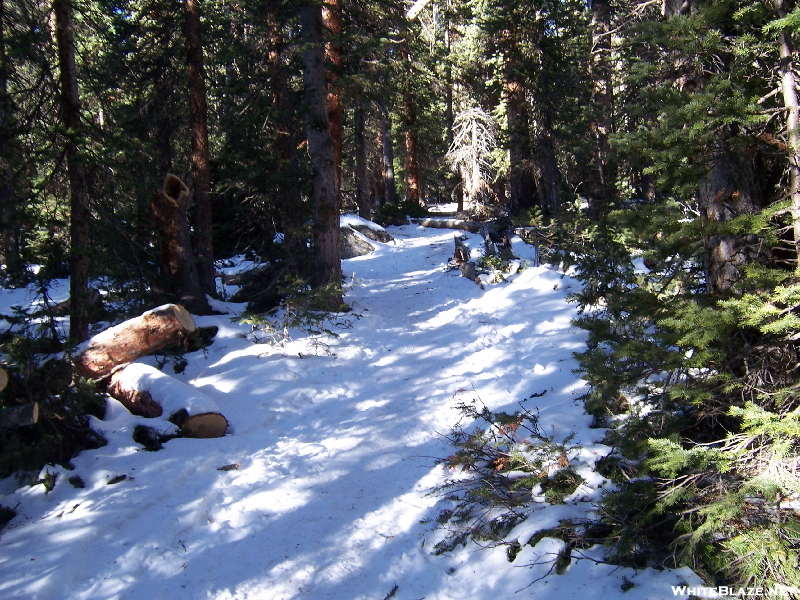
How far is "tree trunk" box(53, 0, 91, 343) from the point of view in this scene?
7555 mm

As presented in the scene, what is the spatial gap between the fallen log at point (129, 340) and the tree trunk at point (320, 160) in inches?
152

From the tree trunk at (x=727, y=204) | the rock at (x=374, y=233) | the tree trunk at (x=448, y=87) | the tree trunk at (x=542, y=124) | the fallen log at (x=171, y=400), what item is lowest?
the fallen log at (x=171, y=400)

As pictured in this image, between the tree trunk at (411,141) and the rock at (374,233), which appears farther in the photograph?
the tree trunk at (411,141)

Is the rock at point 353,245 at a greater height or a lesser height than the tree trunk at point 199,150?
lesser

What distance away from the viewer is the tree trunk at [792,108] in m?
3.64

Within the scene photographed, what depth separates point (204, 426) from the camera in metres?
6.59

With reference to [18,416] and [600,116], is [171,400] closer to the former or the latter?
[18,416]

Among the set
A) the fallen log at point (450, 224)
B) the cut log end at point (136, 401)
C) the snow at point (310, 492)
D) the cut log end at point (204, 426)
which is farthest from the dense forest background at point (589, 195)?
the fallen log at point (450, 224)

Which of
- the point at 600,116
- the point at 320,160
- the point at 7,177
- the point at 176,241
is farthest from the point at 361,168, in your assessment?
the point at 7,177

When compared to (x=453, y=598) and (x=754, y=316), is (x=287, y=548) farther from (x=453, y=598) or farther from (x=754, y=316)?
(x=754, y=316)

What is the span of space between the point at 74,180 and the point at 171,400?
3510 millimetres

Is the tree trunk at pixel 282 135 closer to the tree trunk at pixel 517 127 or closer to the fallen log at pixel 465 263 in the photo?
the fallen log at pixel 465 263

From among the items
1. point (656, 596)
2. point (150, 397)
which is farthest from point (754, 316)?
point (150, 397)

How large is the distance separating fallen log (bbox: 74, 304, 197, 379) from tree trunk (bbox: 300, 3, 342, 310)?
3867mm
